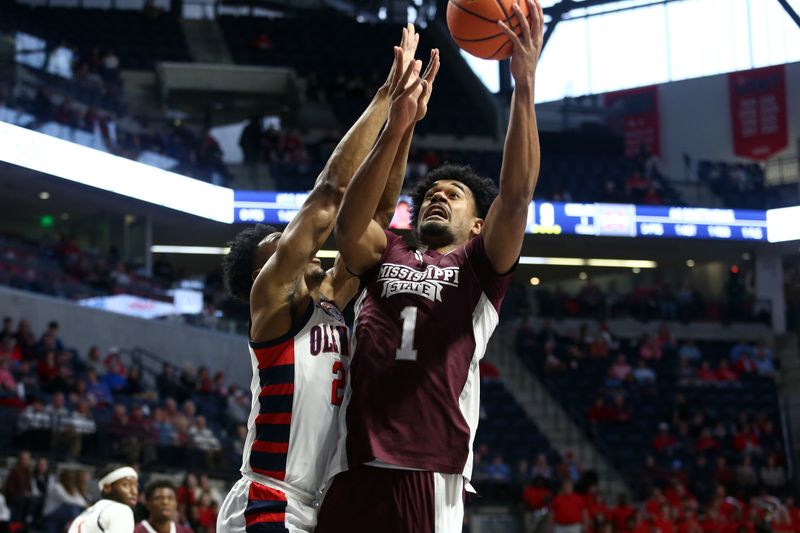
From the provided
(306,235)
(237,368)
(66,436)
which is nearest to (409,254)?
(306,235)

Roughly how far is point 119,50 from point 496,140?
8.47m

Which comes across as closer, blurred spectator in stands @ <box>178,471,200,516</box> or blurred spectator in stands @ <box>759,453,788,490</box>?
blurred spectator in stands @ <box>178,471,200,516</box>

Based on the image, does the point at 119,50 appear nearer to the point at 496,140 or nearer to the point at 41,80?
the point at 41,80

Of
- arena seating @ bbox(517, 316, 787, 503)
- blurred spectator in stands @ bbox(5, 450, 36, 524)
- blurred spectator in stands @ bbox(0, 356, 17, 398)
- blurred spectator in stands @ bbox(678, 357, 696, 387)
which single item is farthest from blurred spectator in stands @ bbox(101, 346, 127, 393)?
blurred spectator in stands @ bbox(678, 357, 696, 387)

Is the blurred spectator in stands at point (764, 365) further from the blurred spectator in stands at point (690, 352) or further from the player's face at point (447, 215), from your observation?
the player's face at point (447, 215)

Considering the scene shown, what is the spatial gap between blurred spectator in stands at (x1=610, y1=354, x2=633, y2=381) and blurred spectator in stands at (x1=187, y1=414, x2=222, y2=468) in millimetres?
8977

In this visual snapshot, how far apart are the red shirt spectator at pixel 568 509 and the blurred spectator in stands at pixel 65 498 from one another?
614 centimetres

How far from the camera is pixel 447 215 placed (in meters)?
4.50

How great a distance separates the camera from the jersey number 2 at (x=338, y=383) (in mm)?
4457

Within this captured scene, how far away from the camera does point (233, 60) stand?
27.0 meters

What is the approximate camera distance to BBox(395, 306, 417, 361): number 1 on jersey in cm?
417

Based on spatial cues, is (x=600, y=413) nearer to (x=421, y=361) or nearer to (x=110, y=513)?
(x=110, y=513)

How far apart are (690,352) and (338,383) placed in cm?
1945

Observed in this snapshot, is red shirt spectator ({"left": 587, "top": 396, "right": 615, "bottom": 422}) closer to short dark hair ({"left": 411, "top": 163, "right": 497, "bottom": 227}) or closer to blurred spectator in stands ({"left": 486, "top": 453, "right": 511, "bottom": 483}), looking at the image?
blurred spectator in stands ({"left": 486, "top": 453, "right": 511, "bottom": 483})
